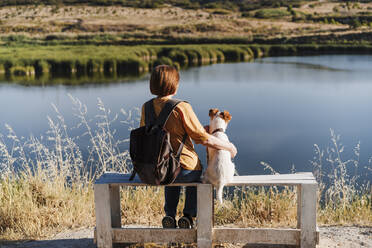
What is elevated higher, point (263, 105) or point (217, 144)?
point (217, 144)

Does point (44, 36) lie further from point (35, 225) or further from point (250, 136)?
point (35, 225)

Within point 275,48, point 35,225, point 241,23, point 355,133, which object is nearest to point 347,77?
point 355,133

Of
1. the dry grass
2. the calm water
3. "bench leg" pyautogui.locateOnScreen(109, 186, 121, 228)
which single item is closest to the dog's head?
"bench leg" pyautogui.locateOnScreen(109, 186, 121, 228)

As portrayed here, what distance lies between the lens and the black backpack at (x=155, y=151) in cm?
267

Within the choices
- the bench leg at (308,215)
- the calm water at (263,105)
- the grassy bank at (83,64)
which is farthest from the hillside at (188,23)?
the bench leg at (308,215)

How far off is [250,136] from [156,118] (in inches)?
344

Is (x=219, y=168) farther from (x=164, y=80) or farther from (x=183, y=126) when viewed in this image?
(x=164, y=80)

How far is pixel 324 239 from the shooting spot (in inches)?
128

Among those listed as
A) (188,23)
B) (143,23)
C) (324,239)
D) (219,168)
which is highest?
(143,23)

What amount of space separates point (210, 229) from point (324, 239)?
0.92 metres

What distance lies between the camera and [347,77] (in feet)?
67.8

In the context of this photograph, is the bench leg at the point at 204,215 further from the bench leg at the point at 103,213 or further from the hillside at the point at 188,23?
the hillside at the point at 188,23

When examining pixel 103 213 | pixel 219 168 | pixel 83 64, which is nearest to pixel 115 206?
pixel 103 213

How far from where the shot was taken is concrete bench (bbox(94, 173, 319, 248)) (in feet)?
9.41
